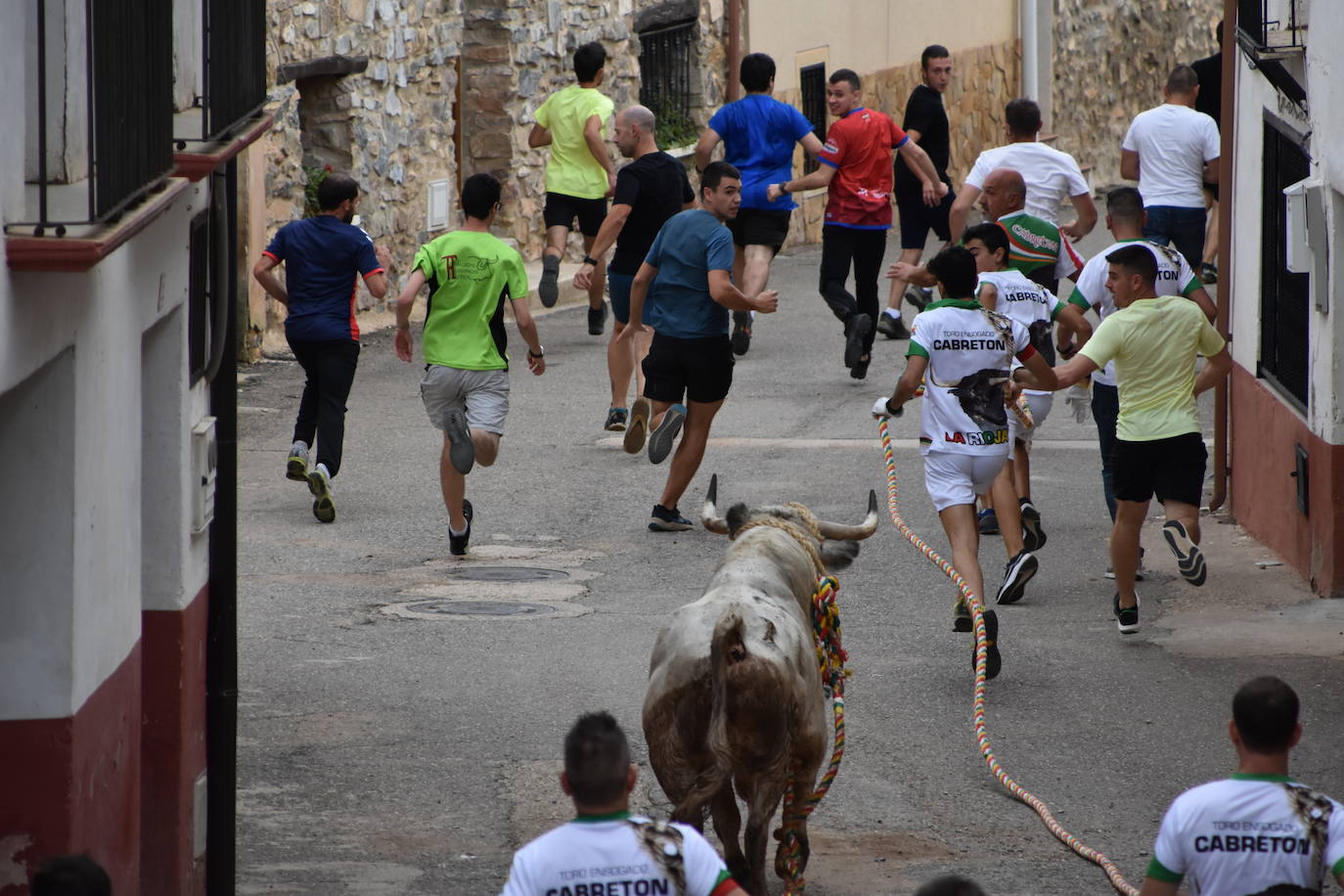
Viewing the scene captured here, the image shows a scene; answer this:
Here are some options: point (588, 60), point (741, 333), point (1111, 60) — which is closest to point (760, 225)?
point (741, 333)

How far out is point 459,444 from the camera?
1094cm

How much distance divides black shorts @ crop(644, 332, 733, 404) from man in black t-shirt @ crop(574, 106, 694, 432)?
239 centimetres

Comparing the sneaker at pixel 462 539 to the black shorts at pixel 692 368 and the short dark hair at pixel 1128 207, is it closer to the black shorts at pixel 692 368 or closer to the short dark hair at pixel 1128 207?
the black shorts at pixel 692 368

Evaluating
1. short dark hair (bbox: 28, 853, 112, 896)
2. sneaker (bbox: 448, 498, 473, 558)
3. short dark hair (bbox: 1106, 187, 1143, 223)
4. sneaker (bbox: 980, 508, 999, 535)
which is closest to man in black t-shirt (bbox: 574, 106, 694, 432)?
sneaker (bbox: 448, 498, 473, 558)

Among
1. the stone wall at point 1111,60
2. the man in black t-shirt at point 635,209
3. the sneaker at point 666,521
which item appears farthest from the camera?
the stone wall at point 1111,60

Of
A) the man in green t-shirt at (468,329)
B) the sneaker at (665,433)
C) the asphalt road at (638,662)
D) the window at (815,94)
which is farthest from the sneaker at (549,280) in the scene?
the window at (815,94)

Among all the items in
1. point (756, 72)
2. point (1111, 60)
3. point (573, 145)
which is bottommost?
point (573, 145)

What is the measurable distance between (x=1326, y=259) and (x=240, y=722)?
5658 millimetres

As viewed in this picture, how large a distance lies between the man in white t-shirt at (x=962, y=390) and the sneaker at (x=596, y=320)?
8.41 metres

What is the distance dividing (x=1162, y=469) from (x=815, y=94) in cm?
1688

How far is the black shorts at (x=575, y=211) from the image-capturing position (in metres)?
18.1

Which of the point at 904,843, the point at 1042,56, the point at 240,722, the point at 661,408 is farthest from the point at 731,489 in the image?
the point at 1042,56

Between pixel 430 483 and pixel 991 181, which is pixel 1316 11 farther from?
pixel 430 483

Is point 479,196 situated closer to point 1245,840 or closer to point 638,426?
point 638,426
